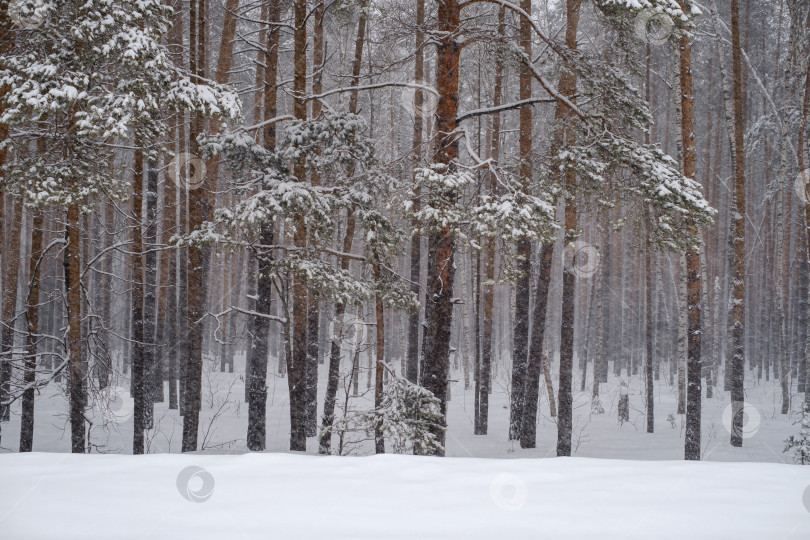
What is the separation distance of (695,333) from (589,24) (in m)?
14.3

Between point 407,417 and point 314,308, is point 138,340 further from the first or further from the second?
point 407,417

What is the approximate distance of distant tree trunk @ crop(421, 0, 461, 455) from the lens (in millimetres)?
7297

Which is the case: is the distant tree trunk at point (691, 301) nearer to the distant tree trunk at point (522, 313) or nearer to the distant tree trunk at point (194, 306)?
the distant tree trunk at point (522, 313)

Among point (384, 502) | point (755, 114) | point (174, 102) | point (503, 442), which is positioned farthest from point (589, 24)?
point (384, 502)

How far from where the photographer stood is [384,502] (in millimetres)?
3502

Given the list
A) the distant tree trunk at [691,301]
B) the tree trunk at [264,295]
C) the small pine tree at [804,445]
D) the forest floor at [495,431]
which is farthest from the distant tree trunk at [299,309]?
the small pine tree at [804,445]

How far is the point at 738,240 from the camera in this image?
1166 cm

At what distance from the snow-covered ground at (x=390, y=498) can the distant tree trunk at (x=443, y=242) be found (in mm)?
3134

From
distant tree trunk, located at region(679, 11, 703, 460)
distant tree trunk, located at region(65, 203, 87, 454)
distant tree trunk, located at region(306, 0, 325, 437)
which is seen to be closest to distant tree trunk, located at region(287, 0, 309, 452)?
→ distant tree trunk, located at region(306, 0, 325, 437)

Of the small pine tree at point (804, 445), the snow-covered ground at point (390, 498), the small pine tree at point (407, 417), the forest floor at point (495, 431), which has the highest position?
the snow-covered ground at point (390, 498)

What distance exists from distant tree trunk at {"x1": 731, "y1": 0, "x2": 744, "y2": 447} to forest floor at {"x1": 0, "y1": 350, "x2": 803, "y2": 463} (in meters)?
1.03

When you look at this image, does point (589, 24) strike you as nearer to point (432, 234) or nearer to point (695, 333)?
point (695, 333)

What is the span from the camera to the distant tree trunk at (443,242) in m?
7.30

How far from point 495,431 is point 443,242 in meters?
8.66
